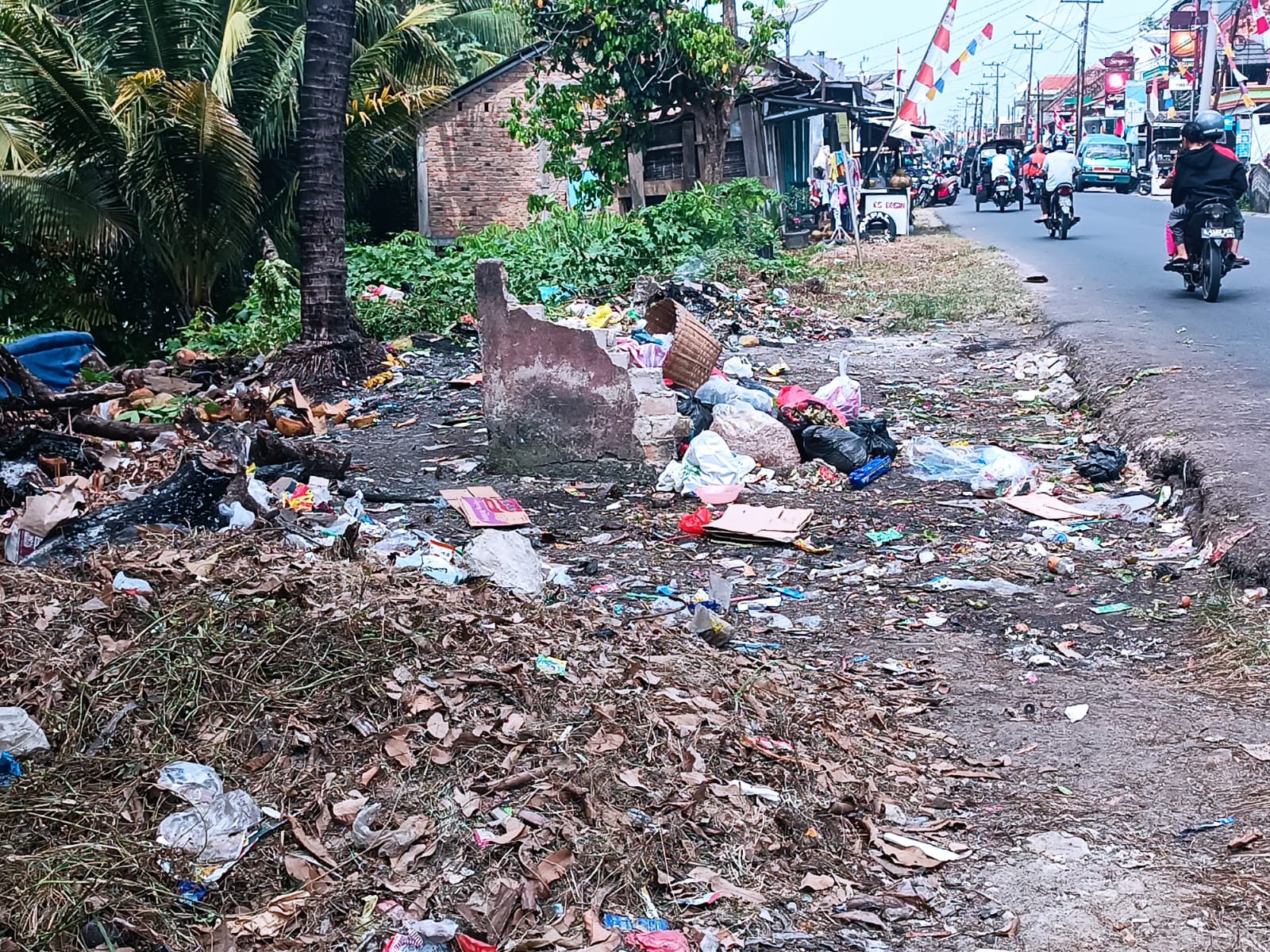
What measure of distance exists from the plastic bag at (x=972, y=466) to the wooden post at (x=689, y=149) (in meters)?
11.6

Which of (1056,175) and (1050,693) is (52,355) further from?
(1056,175)

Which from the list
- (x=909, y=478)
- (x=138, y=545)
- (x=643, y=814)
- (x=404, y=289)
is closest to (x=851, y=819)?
(x=643, y=814)

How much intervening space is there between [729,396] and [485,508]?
5.89 feet

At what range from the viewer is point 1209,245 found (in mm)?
9914

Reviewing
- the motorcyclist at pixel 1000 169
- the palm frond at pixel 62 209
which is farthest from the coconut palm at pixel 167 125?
the motorcyclist at pixel 1000 169

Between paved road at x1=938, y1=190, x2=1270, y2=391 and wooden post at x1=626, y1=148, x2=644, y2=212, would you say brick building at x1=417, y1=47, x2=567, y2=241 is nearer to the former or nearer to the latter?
wooden post at x1=626, y1=148, x2=644, y2=212

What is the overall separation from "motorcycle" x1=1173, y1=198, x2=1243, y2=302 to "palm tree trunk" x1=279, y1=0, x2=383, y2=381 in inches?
284

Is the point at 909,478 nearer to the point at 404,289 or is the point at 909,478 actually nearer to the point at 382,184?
the point at 404,289

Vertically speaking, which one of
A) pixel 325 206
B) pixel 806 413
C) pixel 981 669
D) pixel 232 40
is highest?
pixel 232 40

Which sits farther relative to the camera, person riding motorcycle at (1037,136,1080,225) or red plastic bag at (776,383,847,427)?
person riding motorcycle at (1037,136,1080,225)

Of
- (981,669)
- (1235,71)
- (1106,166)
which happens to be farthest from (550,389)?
(1106,166)

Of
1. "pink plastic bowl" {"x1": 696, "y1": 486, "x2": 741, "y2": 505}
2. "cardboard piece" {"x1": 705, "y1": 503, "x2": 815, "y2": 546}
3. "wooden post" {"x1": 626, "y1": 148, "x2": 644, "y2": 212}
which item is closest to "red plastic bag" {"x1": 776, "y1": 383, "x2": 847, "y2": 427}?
"pink plastic bowl" {"x1": 696, "y1": 486, "x2": 741, "y2": 505}

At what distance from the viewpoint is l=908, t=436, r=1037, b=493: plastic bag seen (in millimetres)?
5934

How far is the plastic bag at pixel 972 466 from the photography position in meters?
5.93
